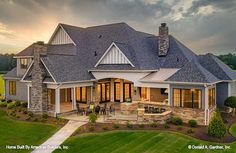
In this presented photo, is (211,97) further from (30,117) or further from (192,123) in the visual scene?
(30,117)

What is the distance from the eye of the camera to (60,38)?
33.6m

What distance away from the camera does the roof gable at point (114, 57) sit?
27141 millimetres

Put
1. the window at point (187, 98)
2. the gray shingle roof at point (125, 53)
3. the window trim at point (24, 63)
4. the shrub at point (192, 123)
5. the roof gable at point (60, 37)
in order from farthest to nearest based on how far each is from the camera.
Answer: the window trim at point (24, 63), the roof gable at point (60, 37), the gray shingle roof at point (125, 53), the window at point (187, 98), the shrub at point (192, 123)

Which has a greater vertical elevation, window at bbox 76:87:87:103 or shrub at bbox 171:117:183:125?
window at bbox 76:87:87:103

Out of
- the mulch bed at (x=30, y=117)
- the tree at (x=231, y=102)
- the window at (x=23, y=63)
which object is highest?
the window at (x=23, y=63)

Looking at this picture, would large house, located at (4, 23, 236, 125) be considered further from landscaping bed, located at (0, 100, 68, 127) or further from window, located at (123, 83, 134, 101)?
landscaping bed, located at (0, 100, 68, 127)

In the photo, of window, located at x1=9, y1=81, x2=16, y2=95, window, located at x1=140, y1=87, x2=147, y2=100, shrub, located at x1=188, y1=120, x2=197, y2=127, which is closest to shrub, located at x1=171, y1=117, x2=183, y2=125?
shrub, located at x1=188, y1=120, x2=197, y2=127

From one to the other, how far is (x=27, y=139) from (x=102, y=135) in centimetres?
559

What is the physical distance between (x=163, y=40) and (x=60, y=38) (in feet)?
45.9

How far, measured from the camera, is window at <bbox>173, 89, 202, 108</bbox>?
21314 mm

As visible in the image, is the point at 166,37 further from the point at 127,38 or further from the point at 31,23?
the point at 31,23

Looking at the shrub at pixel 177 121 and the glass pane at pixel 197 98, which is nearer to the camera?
the shrub at pixel 177 121

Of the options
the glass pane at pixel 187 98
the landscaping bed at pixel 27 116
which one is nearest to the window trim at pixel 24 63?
the landscaping bed at pixel 27 116

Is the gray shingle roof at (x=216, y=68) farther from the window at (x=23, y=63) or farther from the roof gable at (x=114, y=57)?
the window at (x=23, y=63)
